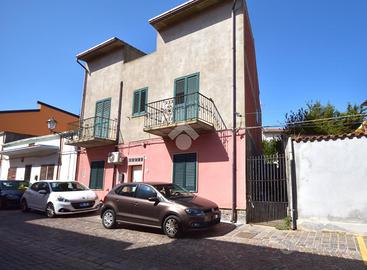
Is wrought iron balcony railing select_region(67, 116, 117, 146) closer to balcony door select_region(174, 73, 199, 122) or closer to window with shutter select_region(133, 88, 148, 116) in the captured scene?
window with shutter select_region(133, 88, 148, 116)

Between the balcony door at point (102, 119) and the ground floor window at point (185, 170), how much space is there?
531 centimetres

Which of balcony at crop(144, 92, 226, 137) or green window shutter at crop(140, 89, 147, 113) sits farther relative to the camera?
green window shutter at crop(140, 89, 147, 113)

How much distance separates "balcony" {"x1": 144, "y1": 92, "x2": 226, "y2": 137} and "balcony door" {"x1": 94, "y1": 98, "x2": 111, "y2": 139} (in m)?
3.40

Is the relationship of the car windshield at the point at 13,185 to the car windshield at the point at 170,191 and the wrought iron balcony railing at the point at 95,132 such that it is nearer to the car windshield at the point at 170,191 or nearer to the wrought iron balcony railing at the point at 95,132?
the wrought iron balcony railing at the point at 95,132

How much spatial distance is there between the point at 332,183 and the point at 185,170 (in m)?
5.64

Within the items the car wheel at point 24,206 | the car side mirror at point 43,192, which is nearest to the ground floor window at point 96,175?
the car side mirror at point 43,192

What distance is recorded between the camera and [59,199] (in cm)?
1164

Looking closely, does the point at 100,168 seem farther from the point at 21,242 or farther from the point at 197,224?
the point at 197,224

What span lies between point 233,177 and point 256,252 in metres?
4.20

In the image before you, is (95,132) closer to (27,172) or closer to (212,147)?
(212,147)

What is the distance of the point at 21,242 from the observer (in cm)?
736

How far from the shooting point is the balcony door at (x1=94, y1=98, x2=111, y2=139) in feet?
51.7

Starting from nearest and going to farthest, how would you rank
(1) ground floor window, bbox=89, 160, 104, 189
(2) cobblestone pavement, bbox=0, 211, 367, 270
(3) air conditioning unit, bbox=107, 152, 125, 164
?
(2) cobblestone pavement, bbox=0, 211, 367, 270 < (3) air conditioning unit, bbox=107, 152, 125, 164 < (1) ground floor window, bbox=89, 160, 104, 189

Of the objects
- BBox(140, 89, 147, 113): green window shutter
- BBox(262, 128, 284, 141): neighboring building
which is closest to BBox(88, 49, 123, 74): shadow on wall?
BBox(140, 89, 147, 113): green window shutter
